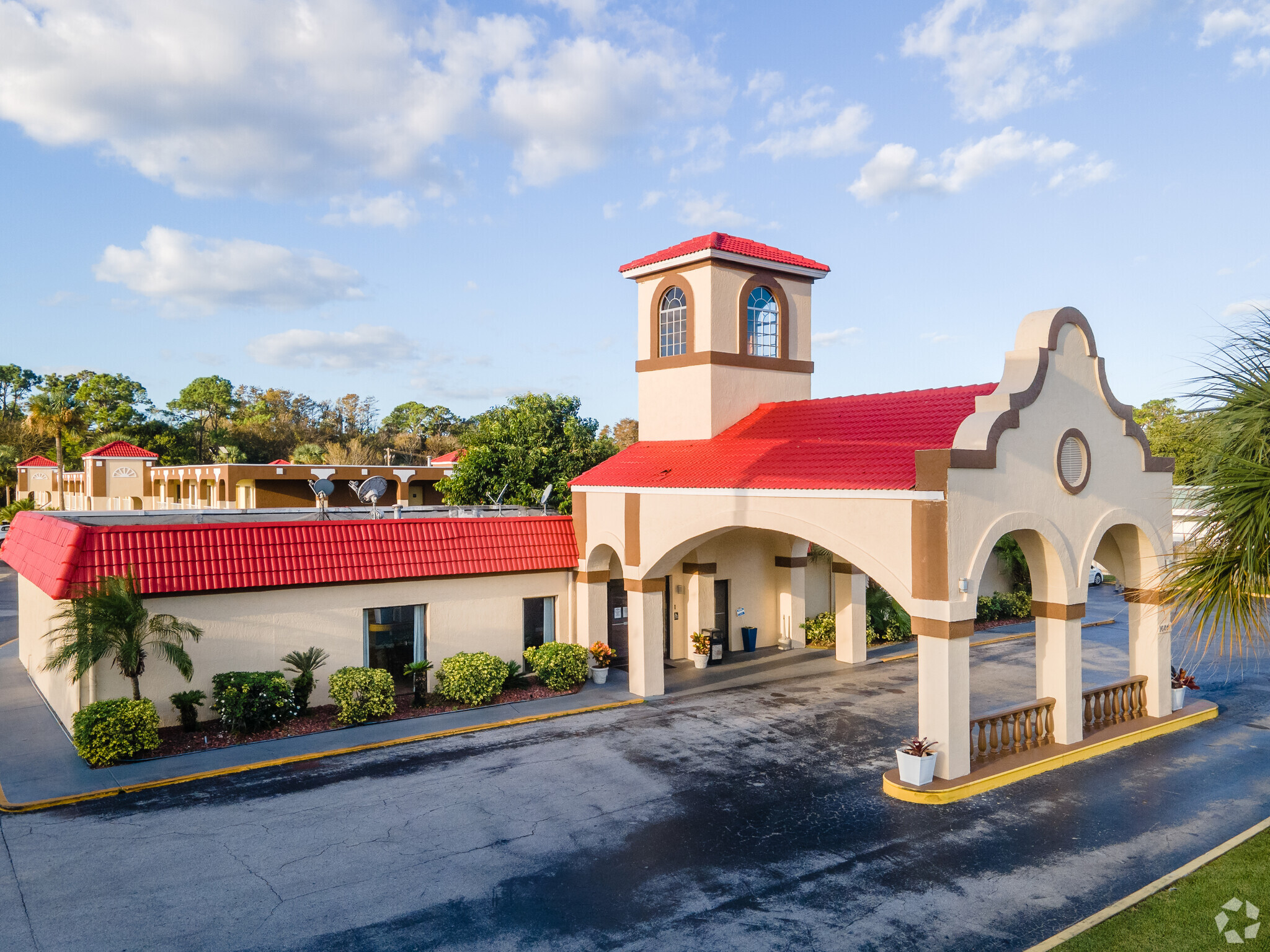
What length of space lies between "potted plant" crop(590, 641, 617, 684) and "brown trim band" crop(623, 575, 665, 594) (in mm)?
1919

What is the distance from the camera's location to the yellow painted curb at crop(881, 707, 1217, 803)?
13289 mm

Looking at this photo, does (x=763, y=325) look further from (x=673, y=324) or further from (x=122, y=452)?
(x=122, y=452)

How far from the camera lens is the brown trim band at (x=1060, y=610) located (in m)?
15.3

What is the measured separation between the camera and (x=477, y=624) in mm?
20000

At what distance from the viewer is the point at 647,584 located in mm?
19453

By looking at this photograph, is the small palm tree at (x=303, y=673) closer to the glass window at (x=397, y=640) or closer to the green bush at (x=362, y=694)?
the green bush at (x=362, y=694)

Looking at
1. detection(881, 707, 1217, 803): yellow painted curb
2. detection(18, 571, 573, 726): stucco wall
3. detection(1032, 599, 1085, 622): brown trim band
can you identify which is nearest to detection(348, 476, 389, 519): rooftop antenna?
detection(18, 571, 573, 726): stucco wall

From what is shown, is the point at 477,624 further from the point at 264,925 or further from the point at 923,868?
the point at 923,868

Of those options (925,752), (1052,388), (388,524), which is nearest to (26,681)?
(388,524)

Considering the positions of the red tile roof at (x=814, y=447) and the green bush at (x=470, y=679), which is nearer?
the red tile roof at (x=814, y=447)

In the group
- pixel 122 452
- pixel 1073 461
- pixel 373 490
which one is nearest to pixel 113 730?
pixel 373 490

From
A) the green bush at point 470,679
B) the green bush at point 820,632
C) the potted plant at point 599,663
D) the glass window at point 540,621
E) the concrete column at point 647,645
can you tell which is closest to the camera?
the green bush at point 470,679

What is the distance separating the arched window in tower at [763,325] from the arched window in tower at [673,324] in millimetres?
1680

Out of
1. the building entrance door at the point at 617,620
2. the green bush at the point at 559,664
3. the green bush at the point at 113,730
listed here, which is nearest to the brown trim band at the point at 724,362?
the building entrance door at the point at 617,620
